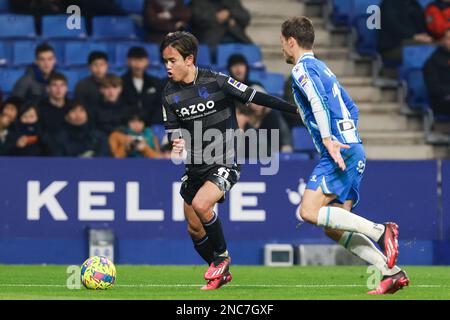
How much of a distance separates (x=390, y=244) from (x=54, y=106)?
23.6 ft

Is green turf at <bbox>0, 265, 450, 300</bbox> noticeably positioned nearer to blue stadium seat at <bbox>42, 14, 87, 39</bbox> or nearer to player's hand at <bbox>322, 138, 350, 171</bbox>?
player's hand at <bbox>322, 138, 350, 171</bbox>

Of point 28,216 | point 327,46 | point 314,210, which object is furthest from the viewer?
point 327,46

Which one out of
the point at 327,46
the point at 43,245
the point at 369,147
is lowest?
the point at 43,245

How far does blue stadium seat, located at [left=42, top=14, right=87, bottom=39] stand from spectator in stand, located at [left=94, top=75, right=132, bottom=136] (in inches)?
61.3

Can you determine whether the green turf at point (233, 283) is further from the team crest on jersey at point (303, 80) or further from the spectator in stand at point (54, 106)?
the spectator in stand at point (54, 106)

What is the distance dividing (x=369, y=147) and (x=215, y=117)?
24.3 ft

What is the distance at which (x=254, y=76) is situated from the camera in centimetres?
1689

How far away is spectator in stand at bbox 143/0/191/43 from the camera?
17.1 metres

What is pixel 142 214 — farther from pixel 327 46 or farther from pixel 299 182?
pixel 327 46

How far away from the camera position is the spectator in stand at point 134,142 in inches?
596

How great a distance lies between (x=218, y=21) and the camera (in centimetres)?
1741

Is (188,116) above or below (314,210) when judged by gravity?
above

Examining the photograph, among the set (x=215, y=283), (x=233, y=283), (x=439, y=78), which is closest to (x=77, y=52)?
(x=439, y=78)
